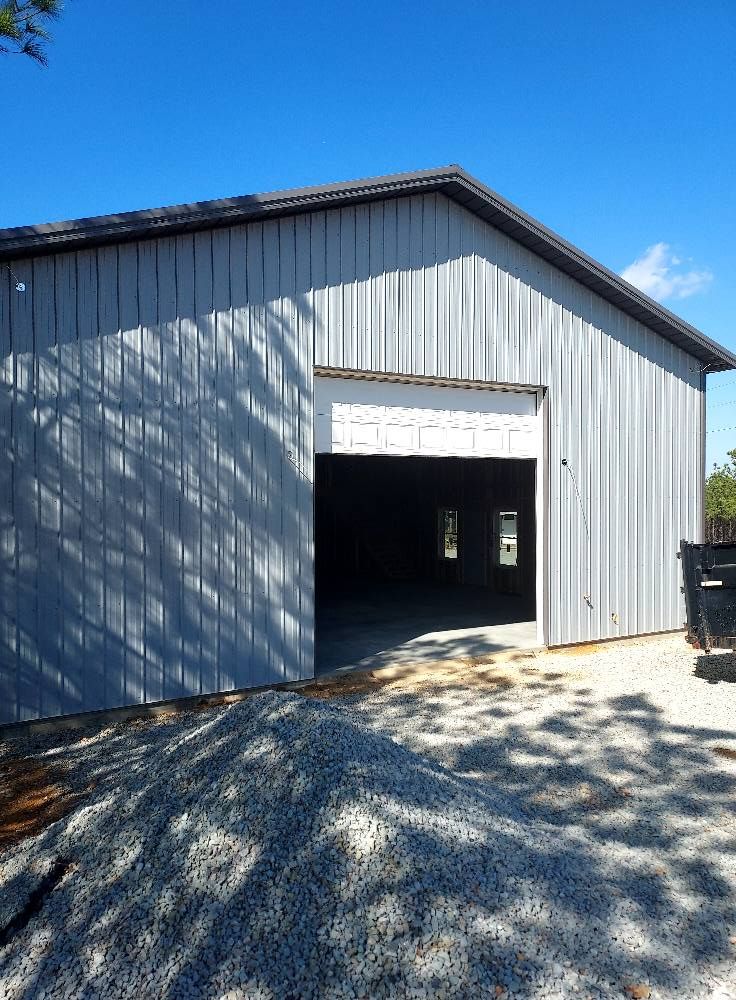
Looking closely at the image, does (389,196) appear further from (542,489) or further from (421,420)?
(542,489)

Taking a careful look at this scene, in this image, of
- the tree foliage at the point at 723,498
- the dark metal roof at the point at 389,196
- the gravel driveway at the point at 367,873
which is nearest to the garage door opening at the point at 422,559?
the gravel driveway at the point at 367,873

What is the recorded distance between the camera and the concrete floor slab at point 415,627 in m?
9.38

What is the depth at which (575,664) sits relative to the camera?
891 centimetres

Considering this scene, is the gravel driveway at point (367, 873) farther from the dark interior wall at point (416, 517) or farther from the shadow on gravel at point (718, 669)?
the dark interior wall at point (416, 517)

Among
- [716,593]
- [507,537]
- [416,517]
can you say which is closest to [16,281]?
[716,593]

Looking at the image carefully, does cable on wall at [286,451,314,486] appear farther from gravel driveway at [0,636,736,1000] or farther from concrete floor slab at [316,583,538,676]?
gravel driveway at [0,636,736,1000]

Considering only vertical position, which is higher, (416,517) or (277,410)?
(277,410)

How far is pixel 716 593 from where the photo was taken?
27.3 feet

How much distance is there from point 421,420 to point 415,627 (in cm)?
435

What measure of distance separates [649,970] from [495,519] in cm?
1448

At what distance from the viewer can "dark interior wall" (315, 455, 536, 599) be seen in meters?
16.2

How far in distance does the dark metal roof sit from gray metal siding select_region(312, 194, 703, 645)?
0.21 m

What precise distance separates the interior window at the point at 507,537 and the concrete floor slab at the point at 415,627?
1040mm

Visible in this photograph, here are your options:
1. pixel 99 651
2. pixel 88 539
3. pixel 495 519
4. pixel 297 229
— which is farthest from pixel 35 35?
pixel 495 519
